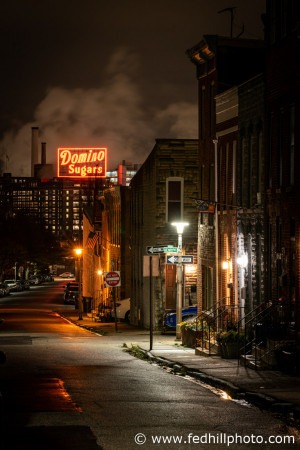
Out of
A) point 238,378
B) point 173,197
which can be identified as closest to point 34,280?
point 173,197

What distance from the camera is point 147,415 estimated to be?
15.3 m

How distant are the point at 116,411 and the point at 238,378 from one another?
17.4ft

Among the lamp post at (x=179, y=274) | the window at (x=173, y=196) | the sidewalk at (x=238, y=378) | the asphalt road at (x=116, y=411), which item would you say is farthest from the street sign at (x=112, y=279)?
the asphalt road at (x=116, y=411)

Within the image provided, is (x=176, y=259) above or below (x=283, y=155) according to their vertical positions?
below

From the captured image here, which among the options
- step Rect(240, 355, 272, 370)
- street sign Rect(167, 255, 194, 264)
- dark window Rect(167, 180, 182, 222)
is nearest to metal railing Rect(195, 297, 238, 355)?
street sign Rect(167, 255, 194, 264)

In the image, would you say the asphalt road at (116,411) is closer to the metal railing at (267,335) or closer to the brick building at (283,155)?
the metal railing at (267,335)

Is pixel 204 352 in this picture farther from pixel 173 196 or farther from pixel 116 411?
pixel 173 196

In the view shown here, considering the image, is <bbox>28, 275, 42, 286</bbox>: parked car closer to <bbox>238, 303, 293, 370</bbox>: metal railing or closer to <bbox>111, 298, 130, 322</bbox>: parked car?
<bbox>111, 298, 130, 322</bbox>: parked car

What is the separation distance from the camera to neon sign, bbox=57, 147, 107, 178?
12112 centimetres

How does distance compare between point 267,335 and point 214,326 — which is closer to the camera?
point 267,335

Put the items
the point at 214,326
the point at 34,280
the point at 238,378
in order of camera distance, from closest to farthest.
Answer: the point at 238,378 → the point at 214,326 → the point at 34,280

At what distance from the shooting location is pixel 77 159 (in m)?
122

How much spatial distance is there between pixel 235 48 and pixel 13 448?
25.2m

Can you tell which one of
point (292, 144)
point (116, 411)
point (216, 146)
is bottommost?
point (116, 411)
